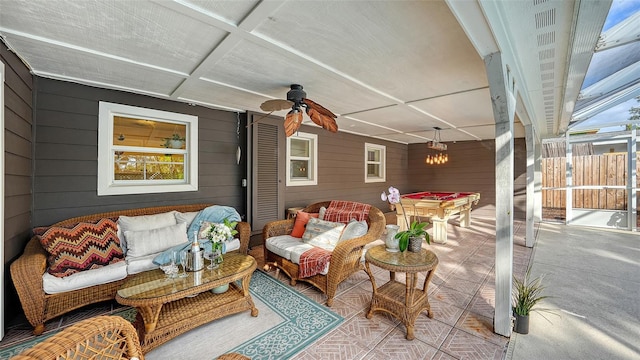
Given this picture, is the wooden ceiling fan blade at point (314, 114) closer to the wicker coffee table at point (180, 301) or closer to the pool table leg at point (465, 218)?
the wicker coffee table at point (180, 301)

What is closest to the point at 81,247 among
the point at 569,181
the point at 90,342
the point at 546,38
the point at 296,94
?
the point at 90,342

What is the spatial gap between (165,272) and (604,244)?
729cm

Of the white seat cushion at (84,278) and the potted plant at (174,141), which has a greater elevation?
the potted plant at (174,141)

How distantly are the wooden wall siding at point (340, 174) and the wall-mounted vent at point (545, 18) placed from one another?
4046 mm

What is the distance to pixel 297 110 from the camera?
2.91m

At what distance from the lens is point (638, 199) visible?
5805 millimetres

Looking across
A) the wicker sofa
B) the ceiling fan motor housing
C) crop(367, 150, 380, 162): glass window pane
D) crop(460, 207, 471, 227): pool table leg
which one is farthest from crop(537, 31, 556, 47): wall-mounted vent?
crop(367, 150, 380, 162): glass window pane

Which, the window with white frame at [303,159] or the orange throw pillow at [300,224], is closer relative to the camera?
the orange throw pillow at [300,224]

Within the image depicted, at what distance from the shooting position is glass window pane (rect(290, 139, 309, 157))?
5445 millimetres

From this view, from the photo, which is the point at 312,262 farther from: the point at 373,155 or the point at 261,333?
the point at 373,155

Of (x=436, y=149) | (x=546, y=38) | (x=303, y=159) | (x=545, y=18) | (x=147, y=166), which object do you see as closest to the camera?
(x=545, y=18)

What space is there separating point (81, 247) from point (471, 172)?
8.85 m

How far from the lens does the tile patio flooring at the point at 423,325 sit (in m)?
1.95

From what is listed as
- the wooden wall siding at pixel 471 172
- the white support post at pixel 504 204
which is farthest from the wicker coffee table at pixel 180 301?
the wooden wall siding at pixel 471 172
